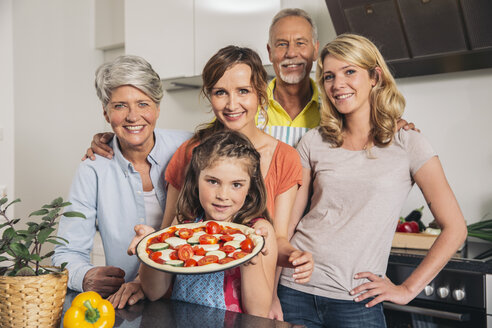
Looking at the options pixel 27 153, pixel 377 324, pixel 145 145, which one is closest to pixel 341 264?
pixel 377 324

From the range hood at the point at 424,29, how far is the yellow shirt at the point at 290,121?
55 cm

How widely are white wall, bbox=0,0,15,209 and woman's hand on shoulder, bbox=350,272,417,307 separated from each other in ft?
10.2

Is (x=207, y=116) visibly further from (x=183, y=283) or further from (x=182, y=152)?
(x=183, y=283)

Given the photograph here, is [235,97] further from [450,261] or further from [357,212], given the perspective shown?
[450,261]

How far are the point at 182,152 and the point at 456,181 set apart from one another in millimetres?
1689

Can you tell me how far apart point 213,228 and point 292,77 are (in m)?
1.13

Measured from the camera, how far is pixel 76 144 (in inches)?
163

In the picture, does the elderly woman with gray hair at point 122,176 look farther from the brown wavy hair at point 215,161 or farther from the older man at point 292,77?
the older man at point 292,77

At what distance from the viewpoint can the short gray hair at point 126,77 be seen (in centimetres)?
158

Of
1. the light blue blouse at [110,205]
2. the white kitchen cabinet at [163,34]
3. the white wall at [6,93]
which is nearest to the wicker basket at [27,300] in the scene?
the light blue blouse at [110,205]

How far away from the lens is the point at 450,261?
1.91 metres

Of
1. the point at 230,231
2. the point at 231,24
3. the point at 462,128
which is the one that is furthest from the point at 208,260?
the point at 231,24

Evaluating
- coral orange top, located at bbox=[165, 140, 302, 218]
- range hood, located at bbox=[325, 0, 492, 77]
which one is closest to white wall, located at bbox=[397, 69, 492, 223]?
range hood, located at bbox=[325, 0, 492, 77]

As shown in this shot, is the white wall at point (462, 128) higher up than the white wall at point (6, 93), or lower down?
lower down
